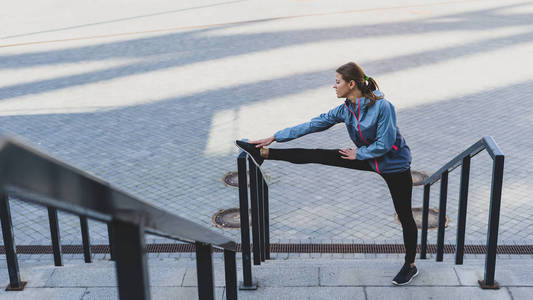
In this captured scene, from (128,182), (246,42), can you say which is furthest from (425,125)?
(246,42)

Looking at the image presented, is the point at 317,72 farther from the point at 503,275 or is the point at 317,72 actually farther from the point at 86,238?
the point at 503,275

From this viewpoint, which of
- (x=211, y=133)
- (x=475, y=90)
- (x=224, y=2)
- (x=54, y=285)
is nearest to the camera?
(x=54, y=285)

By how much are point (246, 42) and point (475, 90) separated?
7035 mm

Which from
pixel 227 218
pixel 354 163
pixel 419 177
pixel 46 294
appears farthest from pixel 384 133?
pixel 419 177

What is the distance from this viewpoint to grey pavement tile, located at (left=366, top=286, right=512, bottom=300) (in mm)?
4074

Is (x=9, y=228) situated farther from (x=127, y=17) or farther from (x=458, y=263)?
(x=127, y=17)

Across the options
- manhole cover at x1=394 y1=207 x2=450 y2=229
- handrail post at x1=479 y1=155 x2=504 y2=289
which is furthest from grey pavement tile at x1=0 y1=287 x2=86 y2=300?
manhole cover at x1=394 y1=207 x2=450 y2=229

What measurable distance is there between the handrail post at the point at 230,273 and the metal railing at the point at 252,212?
0.74m

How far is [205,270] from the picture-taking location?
2451mm

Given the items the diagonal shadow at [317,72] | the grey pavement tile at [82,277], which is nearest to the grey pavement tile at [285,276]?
the grey pavement tile at [82,277]

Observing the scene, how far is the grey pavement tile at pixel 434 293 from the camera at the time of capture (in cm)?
407

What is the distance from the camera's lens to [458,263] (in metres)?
4.87

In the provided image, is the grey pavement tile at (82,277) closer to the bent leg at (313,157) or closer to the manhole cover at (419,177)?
the bent leg at (313,157)

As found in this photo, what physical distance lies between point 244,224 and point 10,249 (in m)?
1.80
